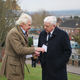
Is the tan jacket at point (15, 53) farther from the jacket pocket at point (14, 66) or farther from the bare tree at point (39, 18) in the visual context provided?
the bare tree at point (39, 18)

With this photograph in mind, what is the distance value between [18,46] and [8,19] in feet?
39.2

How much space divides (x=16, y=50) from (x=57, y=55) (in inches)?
34.8

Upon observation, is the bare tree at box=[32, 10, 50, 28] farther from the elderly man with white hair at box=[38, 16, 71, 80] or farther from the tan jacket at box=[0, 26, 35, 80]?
the tan jacket at box=[0, 26, 35, 80]

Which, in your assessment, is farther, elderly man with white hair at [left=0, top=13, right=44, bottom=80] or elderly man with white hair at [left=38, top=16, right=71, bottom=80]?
elderly man with white hair at [left=38, top=16, right=71, bottom=80]

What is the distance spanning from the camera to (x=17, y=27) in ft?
15.4

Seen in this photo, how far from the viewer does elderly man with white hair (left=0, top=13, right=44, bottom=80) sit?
15.0 feet

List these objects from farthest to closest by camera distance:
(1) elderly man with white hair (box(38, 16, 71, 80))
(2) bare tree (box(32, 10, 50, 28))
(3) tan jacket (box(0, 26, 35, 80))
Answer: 1. (2) bare tree (box(32, 10, 50, 28))
2. (1) elderly man with white hair (box(38, 16, 71, 80))
3. (3) tan jacket (box(0, 26, 35, 80))

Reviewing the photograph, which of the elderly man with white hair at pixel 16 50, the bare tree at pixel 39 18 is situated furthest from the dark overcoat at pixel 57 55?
the bare tree at pixel 39 18

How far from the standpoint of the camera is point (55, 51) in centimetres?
499

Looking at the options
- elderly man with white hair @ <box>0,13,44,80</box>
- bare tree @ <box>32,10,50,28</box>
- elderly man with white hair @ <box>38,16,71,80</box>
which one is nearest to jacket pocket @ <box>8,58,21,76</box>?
elderly man with white hair @ <box>0,13,44,80</box>

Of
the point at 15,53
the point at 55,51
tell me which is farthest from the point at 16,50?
the point at 55,51

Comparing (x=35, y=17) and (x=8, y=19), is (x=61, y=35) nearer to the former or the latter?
(x=8, y=19)

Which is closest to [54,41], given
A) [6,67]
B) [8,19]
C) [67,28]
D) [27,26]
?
[27,26]

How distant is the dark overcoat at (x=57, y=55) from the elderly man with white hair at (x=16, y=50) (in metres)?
0.41
